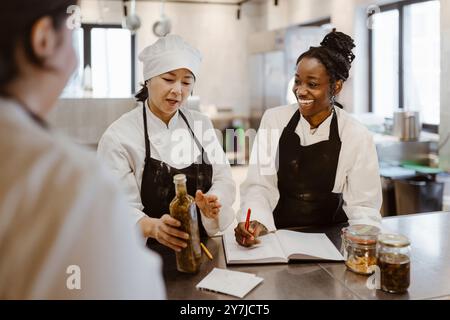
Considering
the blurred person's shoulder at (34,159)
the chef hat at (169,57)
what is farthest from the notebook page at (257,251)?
the blurred person's shoulder at (34,159)

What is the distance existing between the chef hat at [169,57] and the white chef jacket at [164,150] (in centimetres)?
16

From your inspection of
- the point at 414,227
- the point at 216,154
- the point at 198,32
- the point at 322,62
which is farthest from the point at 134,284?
the point at 198,32

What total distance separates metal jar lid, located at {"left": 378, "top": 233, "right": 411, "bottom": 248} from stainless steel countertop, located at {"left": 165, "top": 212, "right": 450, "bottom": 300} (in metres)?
0.12

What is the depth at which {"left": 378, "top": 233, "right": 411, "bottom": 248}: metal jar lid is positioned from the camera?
105 centimetres

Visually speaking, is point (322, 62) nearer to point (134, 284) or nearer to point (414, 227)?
point (414, 227)

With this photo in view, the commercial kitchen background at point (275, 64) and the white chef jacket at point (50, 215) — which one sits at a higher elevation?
the commercial kitchen background at point (275, 64)

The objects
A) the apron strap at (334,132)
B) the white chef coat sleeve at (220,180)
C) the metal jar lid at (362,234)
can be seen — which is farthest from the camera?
the apron strap at (334,132)

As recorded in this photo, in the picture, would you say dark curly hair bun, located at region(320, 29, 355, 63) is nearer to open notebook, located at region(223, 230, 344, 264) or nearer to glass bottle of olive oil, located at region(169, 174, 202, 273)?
open notebook, located at region(223, 230, 344, 264)

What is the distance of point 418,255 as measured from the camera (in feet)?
4.32

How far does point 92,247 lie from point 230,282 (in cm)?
65

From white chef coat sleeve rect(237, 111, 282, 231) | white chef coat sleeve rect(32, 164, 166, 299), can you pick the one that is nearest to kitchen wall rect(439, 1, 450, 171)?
white chef coat sleeve rect(237, 111, 282, 231)

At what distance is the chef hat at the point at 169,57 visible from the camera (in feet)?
4.36

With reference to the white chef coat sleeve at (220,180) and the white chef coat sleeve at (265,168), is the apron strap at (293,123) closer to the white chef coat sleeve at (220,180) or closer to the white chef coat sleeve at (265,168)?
the white chef coat sleeve at (265,168)
